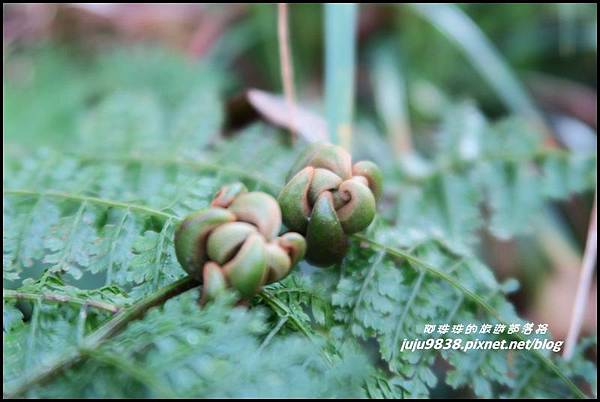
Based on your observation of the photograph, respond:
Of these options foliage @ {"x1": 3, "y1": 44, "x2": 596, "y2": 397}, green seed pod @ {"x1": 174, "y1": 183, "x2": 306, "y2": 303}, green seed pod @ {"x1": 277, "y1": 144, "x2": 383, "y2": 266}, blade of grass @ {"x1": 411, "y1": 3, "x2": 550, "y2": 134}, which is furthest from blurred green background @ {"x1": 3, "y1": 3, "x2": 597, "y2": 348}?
green seed pod @ {"x1": 174, "y1": 183, "x2": 306, "y2": 303}

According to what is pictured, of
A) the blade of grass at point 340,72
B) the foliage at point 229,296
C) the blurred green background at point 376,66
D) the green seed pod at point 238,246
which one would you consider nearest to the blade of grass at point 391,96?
the blurred green background at point 376,66

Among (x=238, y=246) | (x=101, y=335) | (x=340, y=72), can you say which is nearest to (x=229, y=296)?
(x=238, y=246)

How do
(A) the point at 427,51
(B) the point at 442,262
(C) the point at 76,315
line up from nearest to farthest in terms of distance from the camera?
(C) the point at 76,315 → (B) the point at 442,262 → (A) the point at 427,51

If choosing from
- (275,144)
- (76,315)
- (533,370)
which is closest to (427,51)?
(275,144)

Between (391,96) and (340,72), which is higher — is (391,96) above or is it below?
below

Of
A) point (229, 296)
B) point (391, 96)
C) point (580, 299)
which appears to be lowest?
point (580, 299)

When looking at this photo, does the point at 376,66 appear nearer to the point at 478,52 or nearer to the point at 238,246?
the point at 478,52

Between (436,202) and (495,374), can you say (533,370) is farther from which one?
(436,202)
